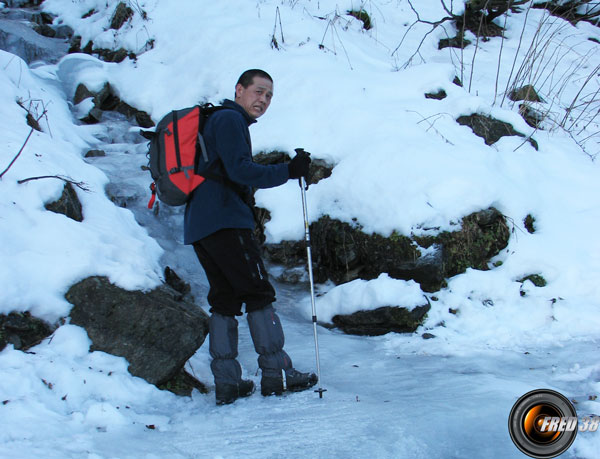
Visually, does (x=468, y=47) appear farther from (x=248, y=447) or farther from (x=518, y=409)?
(x=248, y=447)

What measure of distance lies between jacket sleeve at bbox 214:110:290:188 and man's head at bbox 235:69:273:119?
308 mm

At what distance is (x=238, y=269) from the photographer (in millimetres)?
2984

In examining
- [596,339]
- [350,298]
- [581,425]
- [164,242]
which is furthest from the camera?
[164,242]

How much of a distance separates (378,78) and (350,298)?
408cm

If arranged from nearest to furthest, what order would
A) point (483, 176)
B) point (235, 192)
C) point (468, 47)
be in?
point (235, 192), point (483, 176), point (468, 47)

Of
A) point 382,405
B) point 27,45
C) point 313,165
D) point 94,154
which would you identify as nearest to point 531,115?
point 313,165

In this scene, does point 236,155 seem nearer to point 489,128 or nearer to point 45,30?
point 489,128

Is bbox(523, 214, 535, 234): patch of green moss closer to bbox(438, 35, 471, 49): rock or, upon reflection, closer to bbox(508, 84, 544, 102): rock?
bbox(508, 84, 544, 102): rock

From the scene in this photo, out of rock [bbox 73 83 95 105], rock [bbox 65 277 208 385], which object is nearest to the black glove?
rock [bbox 65 277 208 385]

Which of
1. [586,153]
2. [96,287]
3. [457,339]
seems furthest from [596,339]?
[96,287]

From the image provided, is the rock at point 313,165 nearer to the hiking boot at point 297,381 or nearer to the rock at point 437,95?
the rock at point 437,95

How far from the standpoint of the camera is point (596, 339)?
11.4ft

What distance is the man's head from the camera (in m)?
3.20

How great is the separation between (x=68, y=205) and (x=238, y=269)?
5.94ft
